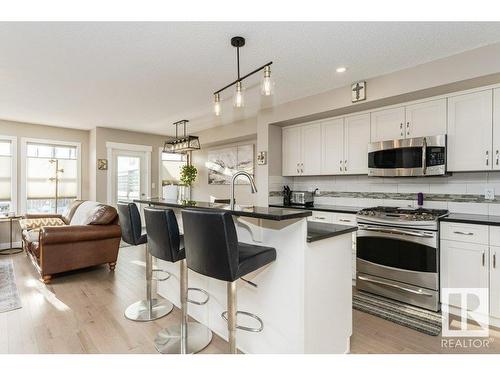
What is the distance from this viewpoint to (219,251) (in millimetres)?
1510

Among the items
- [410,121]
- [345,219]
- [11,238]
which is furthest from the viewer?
[11,238]

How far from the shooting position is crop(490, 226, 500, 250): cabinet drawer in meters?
2.39

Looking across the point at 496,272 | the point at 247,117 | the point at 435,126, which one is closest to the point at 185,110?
the point at 247,117

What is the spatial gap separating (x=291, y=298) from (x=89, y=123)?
18.0ft

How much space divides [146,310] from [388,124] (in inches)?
134

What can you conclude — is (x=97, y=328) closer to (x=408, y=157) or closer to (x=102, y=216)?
(x=102, y=216)

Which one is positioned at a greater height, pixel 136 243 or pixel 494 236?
pixel 494 236

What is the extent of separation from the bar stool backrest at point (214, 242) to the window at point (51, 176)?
222 inches

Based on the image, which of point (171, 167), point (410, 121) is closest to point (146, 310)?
point (410, 121)

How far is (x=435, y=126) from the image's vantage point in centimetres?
299

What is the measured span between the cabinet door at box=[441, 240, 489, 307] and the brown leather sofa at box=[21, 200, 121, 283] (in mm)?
4060

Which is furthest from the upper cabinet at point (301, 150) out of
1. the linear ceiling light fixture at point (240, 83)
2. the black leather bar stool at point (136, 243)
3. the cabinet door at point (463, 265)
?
the black leather bar stool at point (136, 243)

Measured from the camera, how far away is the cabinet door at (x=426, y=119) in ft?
9.68

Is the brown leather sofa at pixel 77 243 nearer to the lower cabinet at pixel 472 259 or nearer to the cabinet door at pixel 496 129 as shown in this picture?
the lower cabinet at pixel 472 259
